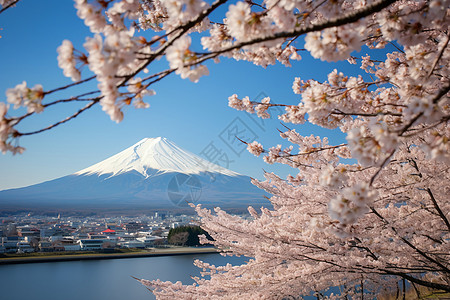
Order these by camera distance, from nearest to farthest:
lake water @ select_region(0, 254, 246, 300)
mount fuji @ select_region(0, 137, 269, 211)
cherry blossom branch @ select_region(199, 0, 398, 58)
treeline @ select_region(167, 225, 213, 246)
A: 1. cherry blossom branch @ select_region(199, 0, 398, 58)
2. lake water @ select_region(0, 254, 246, 300)
3. treeline @ select_region(167, 225, 213, 246)
4. mount fuji @ select_region(0, 137, 269, 211)

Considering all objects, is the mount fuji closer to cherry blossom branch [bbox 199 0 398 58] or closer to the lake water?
the lake water

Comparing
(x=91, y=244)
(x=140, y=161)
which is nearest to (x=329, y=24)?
(x=91, y=244)

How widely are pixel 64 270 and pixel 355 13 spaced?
1902 centimetres

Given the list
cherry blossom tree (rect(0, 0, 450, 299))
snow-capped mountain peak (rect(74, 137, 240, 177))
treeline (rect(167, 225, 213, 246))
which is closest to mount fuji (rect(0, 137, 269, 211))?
snow-capped mountain peak (rect(74, 137, 240, 177))

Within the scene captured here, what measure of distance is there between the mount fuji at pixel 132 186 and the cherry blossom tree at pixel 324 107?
58.3 metres

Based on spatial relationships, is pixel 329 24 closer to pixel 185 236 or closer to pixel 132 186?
pixel 185 236

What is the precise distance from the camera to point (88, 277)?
1420cm

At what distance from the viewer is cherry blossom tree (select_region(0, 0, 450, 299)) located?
834 mm

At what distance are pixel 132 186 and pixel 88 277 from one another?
60.5 m

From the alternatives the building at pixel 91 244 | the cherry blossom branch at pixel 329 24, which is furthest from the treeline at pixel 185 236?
the cherry blossom branch at pixel 329 24

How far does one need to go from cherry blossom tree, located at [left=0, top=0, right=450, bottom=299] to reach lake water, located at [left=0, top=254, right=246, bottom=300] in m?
10.7

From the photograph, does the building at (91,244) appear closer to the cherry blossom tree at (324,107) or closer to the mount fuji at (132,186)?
the cherry blossom tree at (324,107)

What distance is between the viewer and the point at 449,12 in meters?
1.13

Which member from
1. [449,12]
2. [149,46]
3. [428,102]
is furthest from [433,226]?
[149,46]
